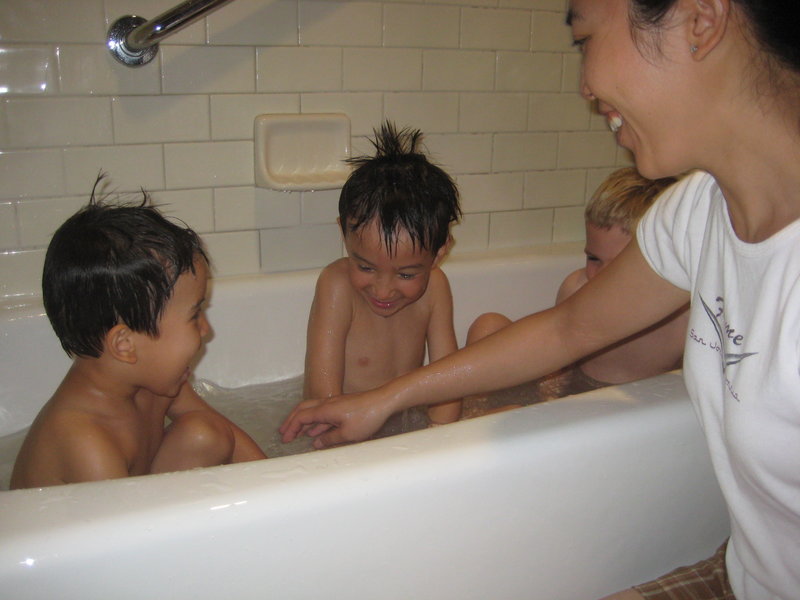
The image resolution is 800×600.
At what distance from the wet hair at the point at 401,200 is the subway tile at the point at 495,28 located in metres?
0.54

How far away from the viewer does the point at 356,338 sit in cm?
165

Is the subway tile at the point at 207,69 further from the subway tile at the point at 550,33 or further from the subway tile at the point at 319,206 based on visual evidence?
the subway tile at the point at 550,33

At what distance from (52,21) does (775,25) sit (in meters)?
1.33

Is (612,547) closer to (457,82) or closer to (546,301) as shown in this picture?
(546,301)

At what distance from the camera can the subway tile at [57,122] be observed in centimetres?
152

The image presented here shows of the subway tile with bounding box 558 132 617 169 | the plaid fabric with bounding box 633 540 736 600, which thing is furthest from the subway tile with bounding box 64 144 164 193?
the plaid fabric with bounding box 633 540 736 600

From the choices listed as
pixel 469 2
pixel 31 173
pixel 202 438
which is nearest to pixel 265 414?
pixel 202 438

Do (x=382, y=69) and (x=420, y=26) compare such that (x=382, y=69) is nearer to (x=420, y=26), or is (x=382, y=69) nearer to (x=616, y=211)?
(x=420, y=26)

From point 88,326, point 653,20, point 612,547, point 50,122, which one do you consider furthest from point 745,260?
point 50,122

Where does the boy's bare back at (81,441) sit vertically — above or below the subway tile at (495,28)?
below

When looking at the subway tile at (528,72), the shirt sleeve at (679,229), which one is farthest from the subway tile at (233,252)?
the shirt sleeve at (679,229)

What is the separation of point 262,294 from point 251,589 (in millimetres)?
989

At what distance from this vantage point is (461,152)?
6.65ft

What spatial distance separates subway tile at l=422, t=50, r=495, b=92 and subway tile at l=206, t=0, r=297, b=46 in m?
0.37
